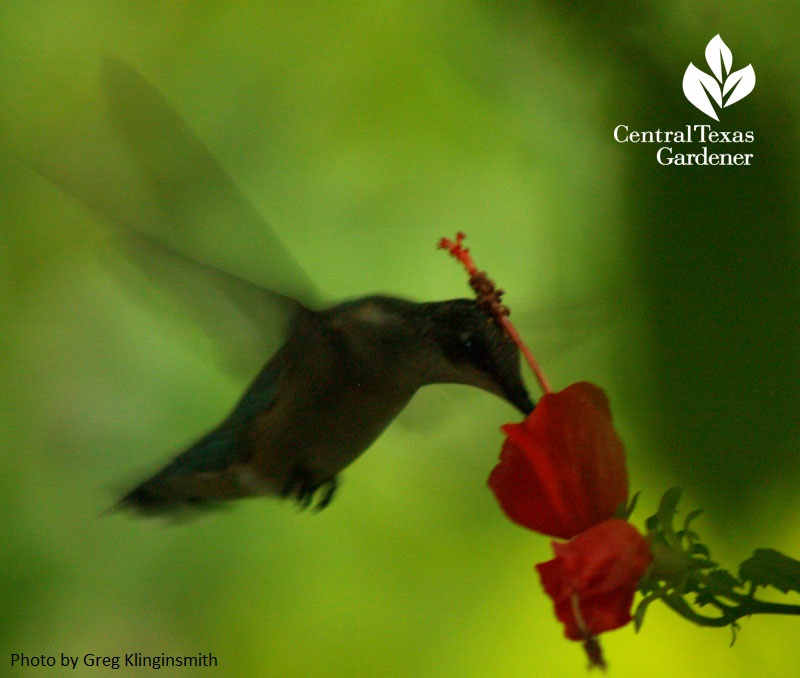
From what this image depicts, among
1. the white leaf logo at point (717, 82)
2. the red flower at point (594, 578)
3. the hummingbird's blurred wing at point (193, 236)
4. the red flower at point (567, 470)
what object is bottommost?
the red flower at point (594, 578)

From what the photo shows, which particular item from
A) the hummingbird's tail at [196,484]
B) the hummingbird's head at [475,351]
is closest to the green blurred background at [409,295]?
the hummingbird's tail at [196,484]

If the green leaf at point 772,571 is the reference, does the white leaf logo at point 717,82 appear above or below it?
above

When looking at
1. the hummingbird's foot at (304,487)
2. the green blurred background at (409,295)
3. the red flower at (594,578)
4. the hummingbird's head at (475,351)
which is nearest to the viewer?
the red flower at (594,578)

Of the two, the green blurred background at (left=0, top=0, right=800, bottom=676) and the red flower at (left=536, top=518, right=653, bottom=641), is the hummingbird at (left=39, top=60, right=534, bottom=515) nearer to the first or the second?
the red flower at (left=536, top=518, right=653, bottom=641)

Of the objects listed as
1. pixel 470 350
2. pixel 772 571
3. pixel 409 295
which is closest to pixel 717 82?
pixel 409 295

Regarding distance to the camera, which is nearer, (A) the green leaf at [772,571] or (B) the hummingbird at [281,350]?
(A) the green leaf at [772,571]

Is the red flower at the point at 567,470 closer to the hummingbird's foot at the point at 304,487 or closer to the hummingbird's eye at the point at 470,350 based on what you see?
the hummingbird's eye at the point at 470,350

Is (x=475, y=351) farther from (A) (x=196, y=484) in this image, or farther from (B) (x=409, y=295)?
(B) (x=409, y=295)
